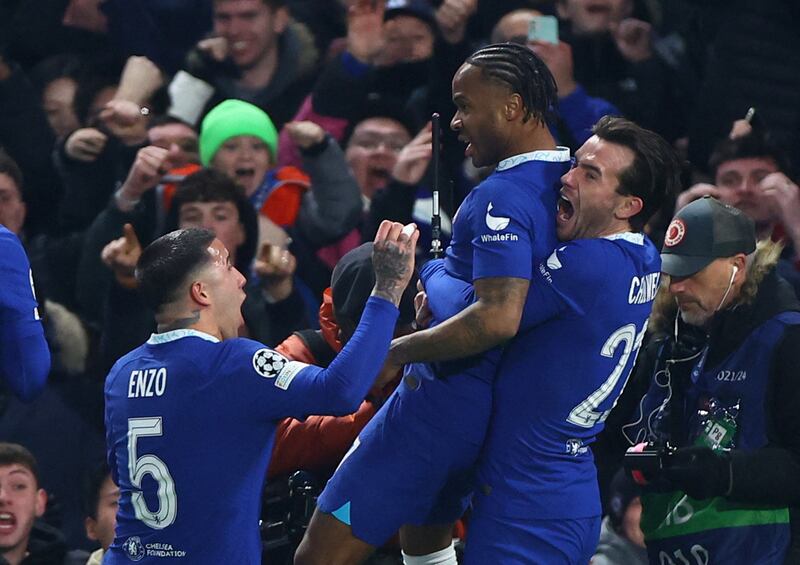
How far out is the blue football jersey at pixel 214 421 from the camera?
14.9 ft

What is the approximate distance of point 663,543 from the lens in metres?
5.47

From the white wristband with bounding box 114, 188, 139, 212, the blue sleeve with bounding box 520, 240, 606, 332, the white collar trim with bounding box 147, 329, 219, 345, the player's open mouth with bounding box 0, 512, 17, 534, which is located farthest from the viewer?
the white wristband with bounding box 114, 188, 139, 212

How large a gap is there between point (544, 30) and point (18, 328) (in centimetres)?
343

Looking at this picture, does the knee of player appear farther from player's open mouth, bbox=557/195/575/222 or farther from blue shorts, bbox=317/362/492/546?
player's open mouth, bbox=557/195/575/222

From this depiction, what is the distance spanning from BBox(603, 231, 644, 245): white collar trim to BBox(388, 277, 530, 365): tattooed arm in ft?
1.11

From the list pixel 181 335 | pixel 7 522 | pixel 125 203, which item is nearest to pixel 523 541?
pixel 181 335

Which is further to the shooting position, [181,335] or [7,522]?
[7,522]

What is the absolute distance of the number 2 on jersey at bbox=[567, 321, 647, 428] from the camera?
4875 mm

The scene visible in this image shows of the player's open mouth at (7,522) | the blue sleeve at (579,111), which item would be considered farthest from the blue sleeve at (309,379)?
the blue sleeve at (579,111)

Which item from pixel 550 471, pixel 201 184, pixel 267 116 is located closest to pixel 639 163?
pixel 550 471

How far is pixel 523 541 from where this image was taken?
15.9ft

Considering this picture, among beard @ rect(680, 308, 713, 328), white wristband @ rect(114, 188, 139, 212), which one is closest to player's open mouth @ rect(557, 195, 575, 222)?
beard @ rect(680, 308, 713, 328)

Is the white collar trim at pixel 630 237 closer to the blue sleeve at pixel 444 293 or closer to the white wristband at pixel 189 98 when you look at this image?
the blue sleeve at pixel 444 293

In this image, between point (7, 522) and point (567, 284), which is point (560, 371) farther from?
point (7, 522)
